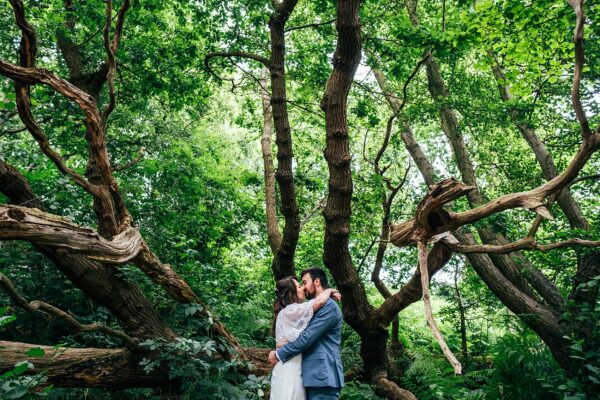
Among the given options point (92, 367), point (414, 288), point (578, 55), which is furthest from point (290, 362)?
point (578, 55)

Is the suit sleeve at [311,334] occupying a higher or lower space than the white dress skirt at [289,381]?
higher

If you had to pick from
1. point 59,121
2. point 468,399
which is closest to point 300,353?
Answer: point 468,399

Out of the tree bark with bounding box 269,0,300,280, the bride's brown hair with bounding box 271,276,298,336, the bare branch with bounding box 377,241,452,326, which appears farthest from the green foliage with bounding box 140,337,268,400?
the tree bark with bounding box 269,0,300,280

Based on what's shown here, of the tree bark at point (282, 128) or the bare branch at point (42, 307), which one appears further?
the tree bark at point (282, 128)

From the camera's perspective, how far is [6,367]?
14.6 ft

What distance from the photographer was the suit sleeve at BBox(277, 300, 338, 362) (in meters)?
4.05

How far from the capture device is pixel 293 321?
14.3 feet

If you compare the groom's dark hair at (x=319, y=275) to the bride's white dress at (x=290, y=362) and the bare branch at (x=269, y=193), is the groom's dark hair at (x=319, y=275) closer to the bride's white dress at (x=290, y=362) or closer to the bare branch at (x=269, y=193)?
the bride's white dress at (x=290, y=362)

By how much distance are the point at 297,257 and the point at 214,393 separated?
7.06 m

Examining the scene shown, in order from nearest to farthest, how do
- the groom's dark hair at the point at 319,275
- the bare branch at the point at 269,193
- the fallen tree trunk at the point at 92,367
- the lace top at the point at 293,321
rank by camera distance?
the lace top at the point at 293,321, the fallen tree trunk at the point at 92,367, the groom's dark hair at the point at 319,275, the bare branch at the point at 269,193

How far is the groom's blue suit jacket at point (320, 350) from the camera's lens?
404cm

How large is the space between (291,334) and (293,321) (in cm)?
13

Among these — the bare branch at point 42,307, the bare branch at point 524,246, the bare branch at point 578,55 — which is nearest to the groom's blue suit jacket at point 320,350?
the bare branch at point 524,246

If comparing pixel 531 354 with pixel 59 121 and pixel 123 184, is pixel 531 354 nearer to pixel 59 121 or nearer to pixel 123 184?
pixel 123 184
